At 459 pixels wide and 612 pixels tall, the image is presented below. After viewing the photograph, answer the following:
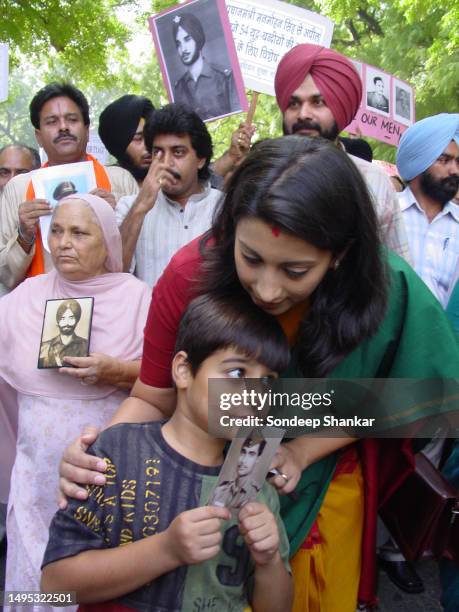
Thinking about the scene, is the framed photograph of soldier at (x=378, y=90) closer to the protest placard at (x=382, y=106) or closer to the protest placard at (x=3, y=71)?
the protest placard at (x=382, y=106)

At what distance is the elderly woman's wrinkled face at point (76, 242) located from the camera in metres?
2.69

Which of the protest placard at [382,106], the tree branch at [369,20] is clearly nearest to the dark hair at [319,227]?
the protest placard at [382,106]

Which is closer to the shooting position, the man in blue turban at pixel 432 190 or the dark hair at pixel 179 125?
the dark hair at pixel 179 125

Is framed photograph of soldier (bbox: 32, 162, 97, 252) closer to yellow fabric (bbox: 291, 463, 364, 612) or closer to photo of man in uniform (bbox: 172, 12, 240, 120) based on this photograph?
photo of man in uniform (bbox: 172, 12, 240, 120)

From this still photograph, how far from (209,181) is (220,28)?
2.86ft

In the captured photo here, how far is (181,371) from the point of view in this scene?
1694 millimetres

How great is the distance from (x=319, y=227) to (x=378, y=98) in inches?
200

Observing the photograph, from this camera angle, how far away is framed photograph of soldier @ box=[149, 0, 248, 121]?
12.7ft

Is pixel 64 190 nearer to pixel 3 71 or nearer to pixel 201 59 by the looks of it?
pixel 201 59

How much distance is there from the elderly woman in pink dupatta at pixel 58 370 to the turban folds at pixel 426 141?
1.93 m

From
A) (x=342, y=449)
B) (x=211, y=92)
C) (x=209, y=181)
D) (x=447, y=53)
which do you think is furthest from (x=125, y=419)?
(x=447, y=53)

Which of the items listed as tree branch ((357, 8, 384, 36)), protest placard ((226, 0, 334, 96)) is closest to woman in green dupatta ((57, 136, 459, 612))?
protest placard ((226, 0, 334, 96))

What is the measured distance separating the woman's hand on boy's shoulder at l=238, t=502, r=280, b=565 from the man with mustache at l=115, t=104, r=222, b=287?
6.39 ft

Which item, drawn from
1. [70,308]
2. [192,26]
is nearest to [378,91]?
[192,26]
